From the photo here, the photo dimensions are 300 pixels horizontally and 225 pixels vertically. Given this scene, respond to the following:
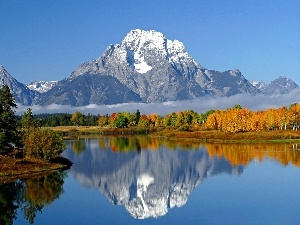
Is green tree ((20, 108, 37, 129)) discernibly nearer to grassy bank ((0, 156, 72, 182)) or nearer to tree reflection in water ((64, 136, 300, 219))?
tree reflection in water ((64, 136, 300, 219))

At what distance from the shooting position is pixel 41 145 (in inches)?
3482

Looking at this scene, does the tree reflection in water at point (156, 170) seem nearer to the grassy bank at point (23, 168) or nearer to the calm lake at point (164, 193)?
the calm lake at point (164, 193)

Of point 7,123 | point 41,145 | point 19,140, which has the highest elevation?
point 7,123

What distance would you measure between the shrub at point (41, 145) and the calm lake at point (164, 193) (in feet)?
18.8

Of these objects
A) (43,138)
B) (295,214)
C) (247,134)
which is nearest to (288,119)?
(247,134)

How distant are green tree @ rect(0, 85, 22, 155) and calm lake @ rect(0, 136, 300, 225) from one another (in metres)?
13.0

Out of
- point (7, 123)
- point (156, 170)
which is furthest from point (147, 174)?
point (7, 123)

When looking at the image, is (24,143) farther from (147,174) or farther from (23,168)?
(147,174)

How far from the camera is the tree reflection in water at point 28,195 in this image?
176ft

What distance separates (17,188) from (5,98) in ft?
100

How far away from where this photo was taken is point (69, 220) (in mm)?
51344

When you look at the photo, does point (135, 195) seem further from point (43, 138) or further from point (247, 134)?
point (247, 134)

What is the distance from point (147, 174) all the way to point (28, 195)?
2954 centimetres

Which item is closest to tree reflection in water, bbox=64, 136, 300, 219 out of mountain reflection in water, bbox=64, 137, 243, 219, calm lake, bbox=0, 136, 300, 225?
mountain reflection in water, bbox=64, 137, 243, 219
